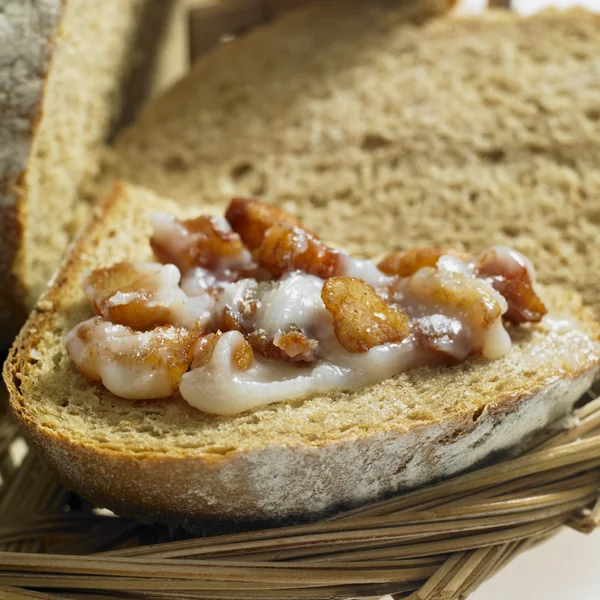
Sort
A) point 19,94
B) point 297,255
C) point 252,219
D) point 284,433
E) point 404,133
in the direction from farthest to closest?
point 404,133 < point 19,94 < point 252,219 < point 297,255 < point 284,433

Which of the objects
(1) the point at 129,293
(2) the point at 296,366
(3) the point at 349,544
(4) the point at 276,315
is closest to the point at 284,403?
(2) the point at 296,366

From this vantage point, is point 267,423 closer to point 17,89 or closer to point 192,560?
point 192,560

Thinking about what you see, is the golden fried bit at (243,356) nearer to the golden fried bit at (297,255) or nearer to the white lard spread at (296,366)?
the white lard spread at (296,366)

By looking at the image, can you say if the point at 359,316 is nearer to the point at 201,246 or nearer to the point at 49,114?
the point at 201,246

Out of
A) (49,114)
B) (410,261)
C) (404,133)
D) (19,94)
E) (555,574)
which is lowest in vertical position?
(555,574)

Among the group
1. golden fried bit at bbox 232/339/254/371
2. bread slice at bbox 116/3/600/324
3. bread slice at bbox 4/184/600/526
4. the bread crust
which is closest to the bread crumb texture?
bread slice at bbox 4/184/600/526

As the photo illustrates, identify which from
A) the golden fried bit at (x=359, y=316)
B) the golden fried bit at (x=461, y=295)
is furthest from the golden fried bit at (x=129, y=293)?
the golden fried bit at (x=461, y=295)

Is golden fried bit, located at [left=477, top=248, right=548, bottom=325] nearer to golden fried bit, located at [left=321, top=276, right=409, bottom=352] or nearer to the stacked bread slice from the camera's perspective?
the stacked bread slice
